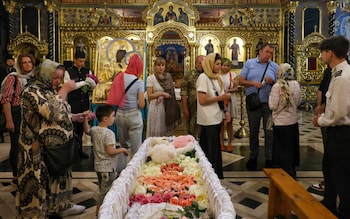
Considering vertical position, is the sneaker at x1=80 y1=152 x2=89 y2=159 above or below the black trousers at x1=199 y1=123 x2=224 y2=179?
below

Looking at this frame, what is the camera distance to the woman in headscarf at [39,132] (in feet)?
9.12

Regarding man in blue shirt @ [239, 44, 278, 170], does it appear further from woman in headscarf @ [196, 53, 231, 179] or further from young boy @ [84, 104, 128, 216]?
young boy @ [84, 104, 128, 216]

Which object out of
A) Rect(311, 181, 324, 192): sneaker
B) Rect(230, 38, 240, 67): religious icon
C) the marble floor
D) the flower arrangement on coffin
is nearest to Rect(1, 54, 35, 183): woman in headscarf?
the marble floor

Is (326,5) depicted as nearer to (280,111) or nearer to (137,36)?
(137,36)

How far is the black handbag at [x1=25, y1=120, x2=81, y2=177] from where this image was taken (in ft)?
9.43

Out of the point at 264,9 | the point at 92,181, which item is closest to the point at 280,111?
the point at 92,181

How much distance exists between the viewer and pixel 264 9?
13.7 metres

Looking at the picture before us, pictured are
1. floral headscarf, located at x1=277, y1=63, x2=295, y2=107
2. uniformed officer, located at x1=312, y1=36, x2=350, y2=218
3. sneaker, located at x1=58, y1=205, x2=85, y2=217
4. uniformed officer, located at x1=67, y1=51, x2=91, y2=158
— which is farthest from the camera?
uniformed officer, located at x1=67, y1=51, x2=91, y2=158

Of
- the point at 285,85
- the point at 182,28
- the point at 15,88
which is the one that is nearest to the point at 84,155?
the point at 15,88

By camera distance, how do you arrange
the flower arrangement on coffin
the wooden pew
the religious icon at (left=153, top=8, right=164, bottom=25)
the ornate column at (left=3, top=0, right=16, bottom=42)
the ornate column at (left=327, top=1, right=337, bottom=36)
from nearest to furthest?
the flower arrangement on coffin < the wooden pew < the ornate column at (left=3, top=0, right=16, bottom=42) < the ornate column at (left=327, top=1, right=337, bottom=36) < the religious icon at (left=153, top=8, right=164, bottom=25)

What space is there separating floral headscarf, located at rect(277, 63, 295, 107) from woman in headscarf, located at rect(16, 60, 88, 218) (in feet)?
8.05

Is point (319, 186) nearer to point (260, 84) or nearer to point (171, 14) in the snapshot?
point (260, 84)

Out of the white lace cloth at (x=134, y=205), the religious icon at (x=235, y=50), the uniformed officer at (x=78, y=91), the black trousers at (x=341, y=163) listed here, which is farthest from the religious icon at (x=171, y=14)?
the white lace cloth at (x=134, y=205)

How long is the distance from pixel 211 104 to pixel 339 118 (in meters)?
1.38
